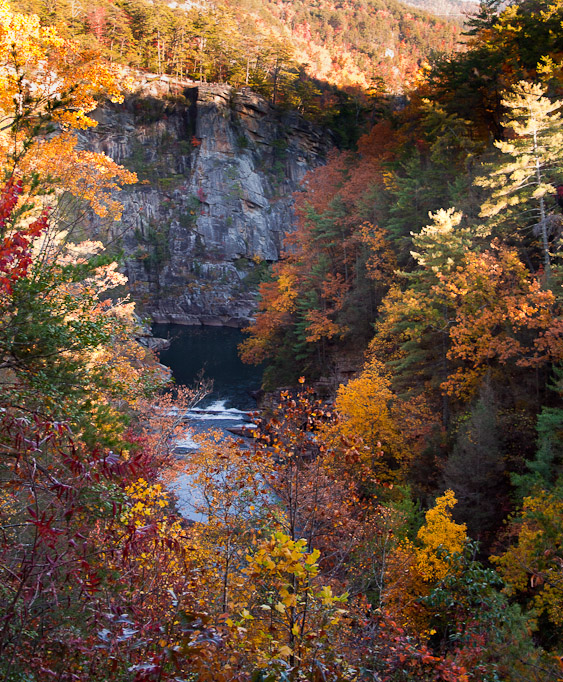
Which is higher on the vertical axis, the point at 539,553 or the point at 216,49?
the point at 216,49

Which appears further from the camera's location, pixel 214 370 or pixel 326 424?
pixel 214 370

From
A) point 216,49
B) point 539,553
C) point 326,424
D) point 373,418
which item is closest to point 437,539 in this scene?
point 539,553

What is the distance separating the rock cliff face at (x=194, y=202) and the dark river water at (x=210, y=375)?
6.30 meters

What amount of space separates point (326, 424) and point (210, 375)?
36.0 m

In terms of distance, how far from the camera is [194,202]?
64500 mm

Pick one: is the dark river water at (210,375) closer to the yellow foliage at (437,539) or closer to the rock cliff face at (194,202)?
the rock cliff face at (194,202)

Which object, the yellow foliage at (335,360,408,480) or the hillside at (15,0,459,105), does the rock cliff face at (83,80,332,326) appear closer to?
the hillside at (15,0,459,105)

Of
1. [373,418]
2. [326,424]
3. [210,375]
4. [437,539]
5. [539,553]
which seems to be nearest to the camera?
[326,424]

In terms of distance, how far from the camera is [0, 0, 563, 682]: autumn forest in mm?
3896

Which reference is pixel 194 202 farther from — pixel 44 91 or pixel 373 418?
pixel 44 91

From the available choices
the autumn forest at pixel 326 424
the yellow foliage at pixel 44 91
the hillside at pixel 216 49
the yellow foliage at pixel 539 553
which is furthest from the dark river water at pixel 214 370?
the hillside at pixel 216 49

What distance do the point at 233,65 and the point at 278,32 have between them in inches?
1282

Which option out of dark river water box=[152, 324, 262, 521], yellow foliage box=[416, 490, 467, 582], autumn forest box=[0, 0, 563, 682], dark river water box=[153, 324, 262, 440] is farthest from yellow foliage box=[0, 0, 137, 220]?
dark river water box=[153, 324, 262, 440]

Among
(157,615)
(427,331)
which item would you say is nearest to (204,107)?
(427,331)
